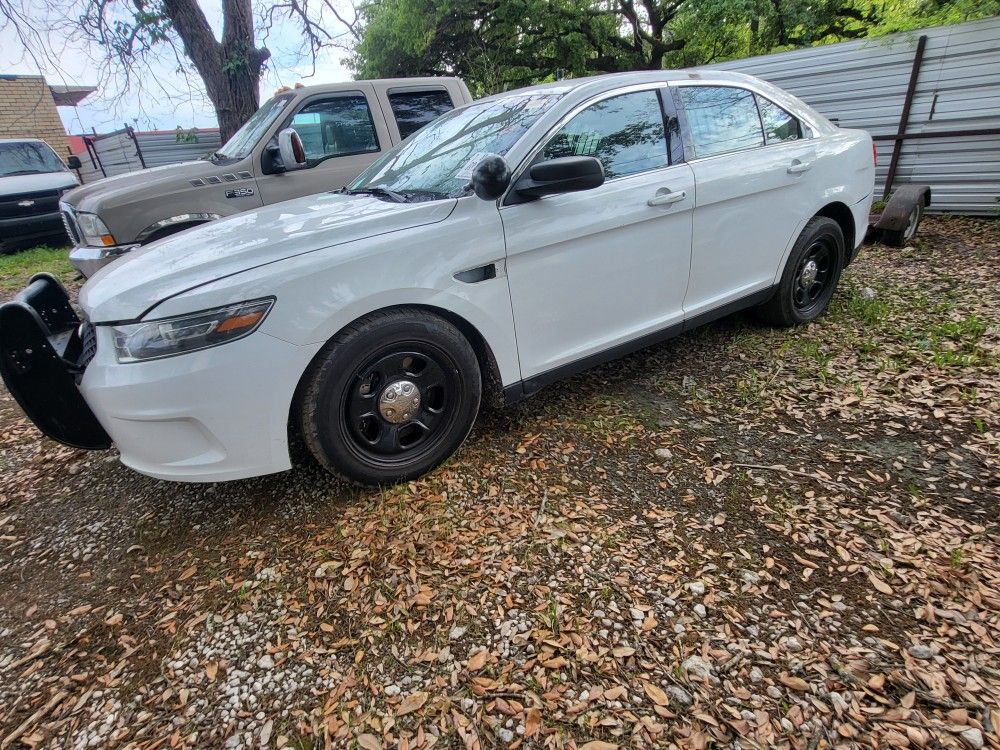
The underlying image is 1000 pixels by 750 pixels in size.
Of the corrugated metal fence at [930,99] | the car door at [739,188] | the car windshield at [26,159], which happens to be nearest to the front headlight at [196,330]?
the car door at [739,188]

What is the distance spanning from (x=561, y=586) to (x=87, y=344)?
91.0 inches

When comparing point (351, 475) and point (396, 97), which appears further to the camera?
point (396, 97)

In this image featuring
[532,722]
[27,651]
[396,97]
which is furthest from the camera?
[396,97]

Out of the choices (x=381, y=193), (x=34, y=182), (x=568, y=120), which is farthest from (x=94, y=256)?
(x=34, y=182)

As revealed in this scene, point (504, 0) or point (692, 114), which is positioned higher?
point (504, 0)

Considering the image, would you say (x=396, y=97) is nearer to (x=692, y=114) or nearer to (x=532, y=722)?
(x=692, y=114)

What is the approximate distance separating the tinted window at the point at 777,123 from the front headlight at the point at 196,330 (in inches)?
131

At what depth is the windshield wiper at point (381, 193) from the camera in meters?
2.86

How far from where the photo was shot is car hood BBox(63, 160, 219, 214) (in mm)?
4867

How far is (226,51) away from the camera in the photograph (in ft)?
28.2

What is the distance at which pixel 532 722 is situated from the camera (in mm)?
1650

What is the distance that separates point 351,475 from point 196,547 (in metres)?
0.73

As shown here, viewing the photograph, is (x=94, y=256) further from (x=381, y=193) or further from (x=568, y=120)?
(x=568, y=120)

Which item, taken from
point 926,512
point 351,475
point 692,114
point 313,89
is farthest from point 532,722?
point 313,89
